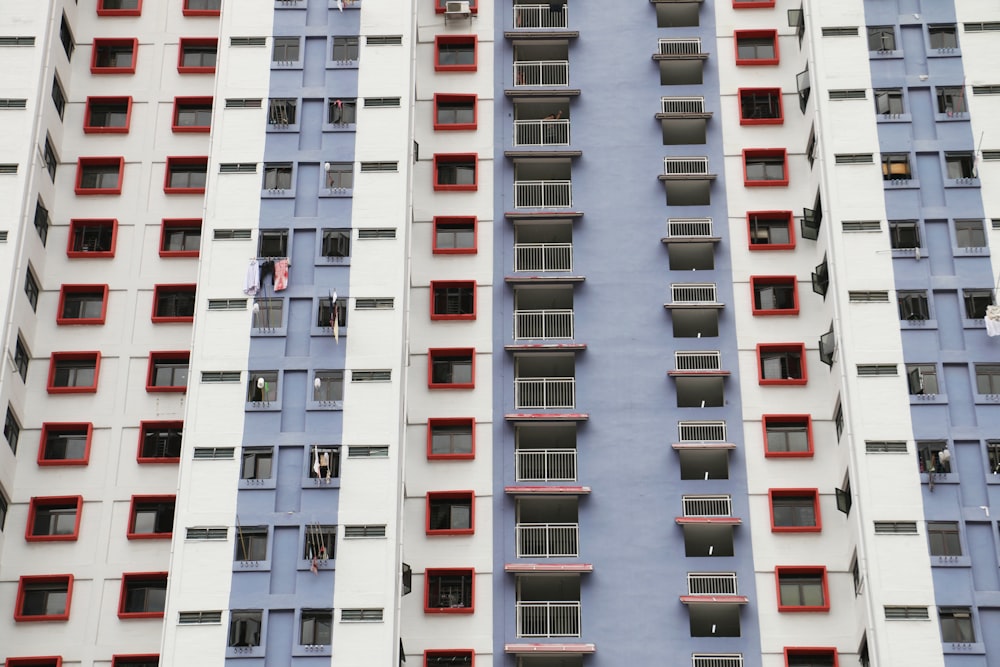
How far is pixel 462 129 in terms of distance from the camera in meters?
69.2

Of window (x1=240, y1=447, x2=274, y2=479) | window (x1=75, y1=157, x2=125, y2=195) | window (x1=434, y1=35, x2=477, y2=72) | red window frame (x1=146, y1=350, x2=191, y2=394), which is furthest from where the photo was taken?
window (x1=434, y1=35, x2=477, y2=72)

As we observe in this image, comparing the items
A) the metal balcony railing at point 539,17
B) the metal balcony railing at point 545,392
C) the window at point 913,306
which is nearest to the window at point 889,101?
the window at point 913,306

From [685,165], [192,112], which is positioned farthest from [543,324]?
[192,112]

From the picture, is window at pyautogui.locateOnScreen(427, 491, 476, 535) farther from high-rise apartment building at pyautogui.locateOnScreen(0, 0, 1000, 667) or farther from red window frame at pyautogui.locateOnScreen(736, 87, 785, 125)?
red window frame at pyautogui.locateOnScreen(736, 87, 785, 125)

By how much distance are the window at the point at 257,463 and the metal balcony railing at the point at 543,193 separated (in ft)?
51.6

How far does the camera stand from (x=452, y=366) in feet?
213

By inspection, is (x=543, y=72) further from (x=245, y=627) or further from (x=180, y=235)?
(x=245, y=627)

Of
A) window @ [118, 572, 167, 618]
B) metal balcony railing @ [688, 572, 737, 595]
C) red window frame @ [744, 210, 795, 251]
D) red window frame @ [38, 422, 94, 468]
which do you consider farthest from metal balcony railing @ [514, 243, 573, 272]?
window @ [118, 572, 167, 618]

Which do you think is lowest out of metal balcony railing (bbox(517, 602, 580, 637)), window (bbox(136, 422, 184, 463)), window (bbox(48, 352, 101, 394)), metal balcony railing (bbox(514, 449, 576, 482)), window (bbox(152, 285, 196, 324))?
metal balcony railing (bbox(517, 602, 580, 637))

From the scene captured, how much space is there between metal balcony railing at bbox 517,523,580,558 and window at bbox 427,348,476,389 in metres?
6.45

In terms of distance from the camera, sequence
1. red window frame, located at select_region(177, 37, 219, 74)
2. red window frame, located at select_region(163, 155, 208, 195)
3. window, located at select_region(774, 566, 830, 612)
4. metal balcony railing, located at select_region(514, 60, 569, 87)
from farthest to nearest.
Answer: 1. metal balcony railing, located at select_region(514, 60, 569, 87)
2. red window frame, located at select_region(177, 37, 219, 74)
3. red window frame, located at select_region(163, 155, 208, 195)
4. window, located at select_region(774, 566, 830, 612)

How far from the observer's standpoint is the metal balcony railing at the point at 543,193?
68125mm

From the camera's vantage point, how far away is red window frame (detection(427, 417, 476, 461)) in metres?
62.8

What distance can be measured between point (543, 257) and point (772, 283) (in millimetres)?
9310
